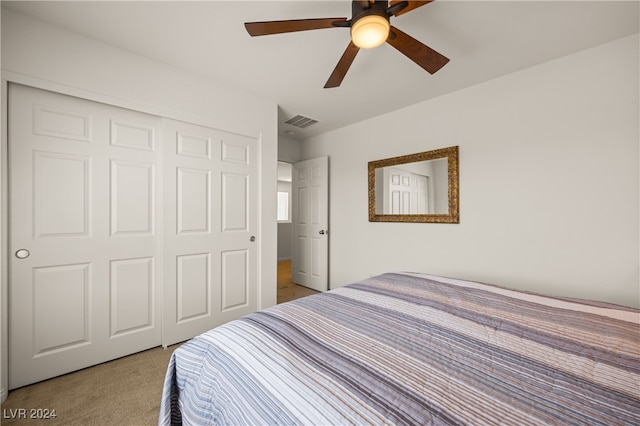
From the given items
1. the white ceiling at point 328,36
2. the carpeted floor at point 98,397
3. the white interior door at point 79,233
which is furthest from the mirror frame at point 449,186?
the carpeted floor at point 98,397

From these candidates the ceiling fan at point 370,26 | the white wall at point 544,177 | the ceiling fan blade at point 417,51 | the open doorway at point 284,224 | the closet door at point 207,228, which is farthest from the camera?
the open doorway at point 284,224

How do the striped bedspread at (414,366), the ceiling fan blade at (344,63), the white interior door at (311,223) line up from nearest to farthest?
the striped bedspread at (414,366), the ceiling fan blade at (344,63), the white interior door at (311,223)

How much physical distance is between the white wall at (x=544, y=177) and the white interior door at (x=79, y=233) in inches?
103

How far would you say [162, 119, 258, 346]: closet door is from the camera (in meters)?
2.25

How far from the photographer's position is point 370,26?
4.23 ft

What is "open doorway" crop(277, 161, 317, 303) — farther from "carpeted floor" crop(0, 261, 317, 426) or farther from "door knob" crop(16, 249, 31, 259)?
"door knob" crop(16, 249, 31, 259)

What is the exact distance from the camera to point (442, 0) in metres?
1.53

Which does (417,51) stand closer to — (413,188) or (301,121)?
(413,188)

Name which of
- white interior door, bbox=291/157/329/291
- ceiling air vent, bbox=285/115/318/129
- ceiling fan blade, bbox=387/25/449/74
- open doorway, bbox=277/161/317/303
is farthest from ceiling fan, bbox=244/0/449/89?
open doorway, bbox=277/161/317/303

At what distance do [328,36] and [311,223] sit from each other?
2606mm

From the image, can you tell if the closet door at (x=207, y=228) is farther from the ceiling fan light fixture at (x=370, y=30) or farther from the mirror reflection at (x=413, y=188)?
the ceiling fan light fixture at (x=370, y=30)

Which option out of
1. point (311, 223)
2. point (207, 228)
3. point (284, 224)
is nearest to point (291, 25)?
point (207, 228)

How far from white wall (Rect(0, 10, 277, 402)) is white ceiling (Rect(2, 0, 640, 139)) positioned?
0.29ft

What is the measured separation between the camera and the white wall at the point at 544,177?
6.07ft
